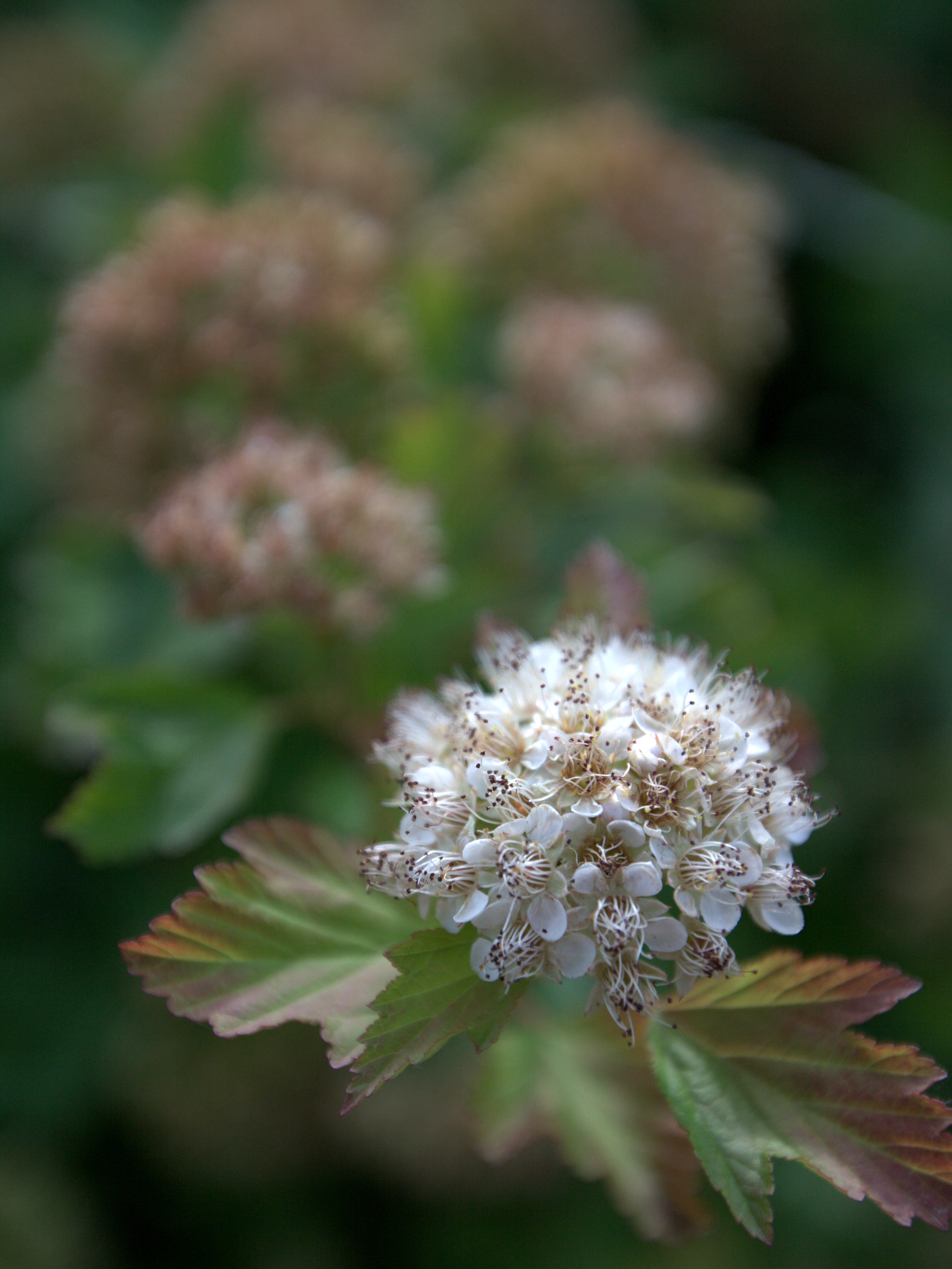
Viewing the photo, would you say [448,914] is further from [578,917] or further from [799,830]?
[799,830]

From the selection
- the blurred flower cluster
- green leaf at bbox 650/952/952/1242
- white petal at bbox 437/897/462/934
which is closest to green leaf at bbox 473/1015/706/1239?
green leaf at bbox 650/952/952/1242

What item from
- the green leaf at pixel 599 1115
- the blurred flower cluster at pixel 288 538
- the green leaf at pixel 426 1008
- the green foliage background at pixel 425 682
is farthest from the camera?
the green foliage background at pixel 425 682

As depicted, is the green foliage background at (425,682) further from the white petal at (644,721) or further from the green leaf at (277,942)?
the white petal at (644,721)

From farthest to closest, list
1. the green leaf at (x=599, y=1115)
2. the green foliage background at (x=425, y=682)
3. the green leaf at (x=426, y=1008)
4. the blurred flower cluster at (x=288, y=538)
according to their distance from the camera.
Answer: the green foliage background at (x=425, y=682) < the blurred flower cluster at (x=288, y=538) < the green leaf at (x=599, y=1115) < the green leaf at (x=426, y=1008)

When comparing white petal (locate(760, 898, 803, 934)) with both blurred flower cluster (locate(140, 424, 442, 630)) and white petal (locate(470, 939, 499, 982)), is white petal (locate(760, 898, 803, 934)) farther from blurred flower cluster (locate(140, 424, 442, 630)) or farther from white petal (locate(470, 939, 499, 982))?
blurred flower cluster (locate(140, 424, 442, 630))

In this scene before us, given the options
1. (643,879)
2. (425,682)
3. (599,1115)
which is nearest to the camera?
(643,879)

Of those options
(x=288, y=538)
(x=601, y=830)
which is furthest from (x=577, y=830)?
(x=288, y=538)

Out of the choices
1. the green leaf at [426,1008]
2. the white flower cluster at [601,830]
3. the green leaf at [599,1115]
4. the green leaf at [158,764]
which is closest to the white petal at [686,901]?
the white flower cluster at [601,830]
